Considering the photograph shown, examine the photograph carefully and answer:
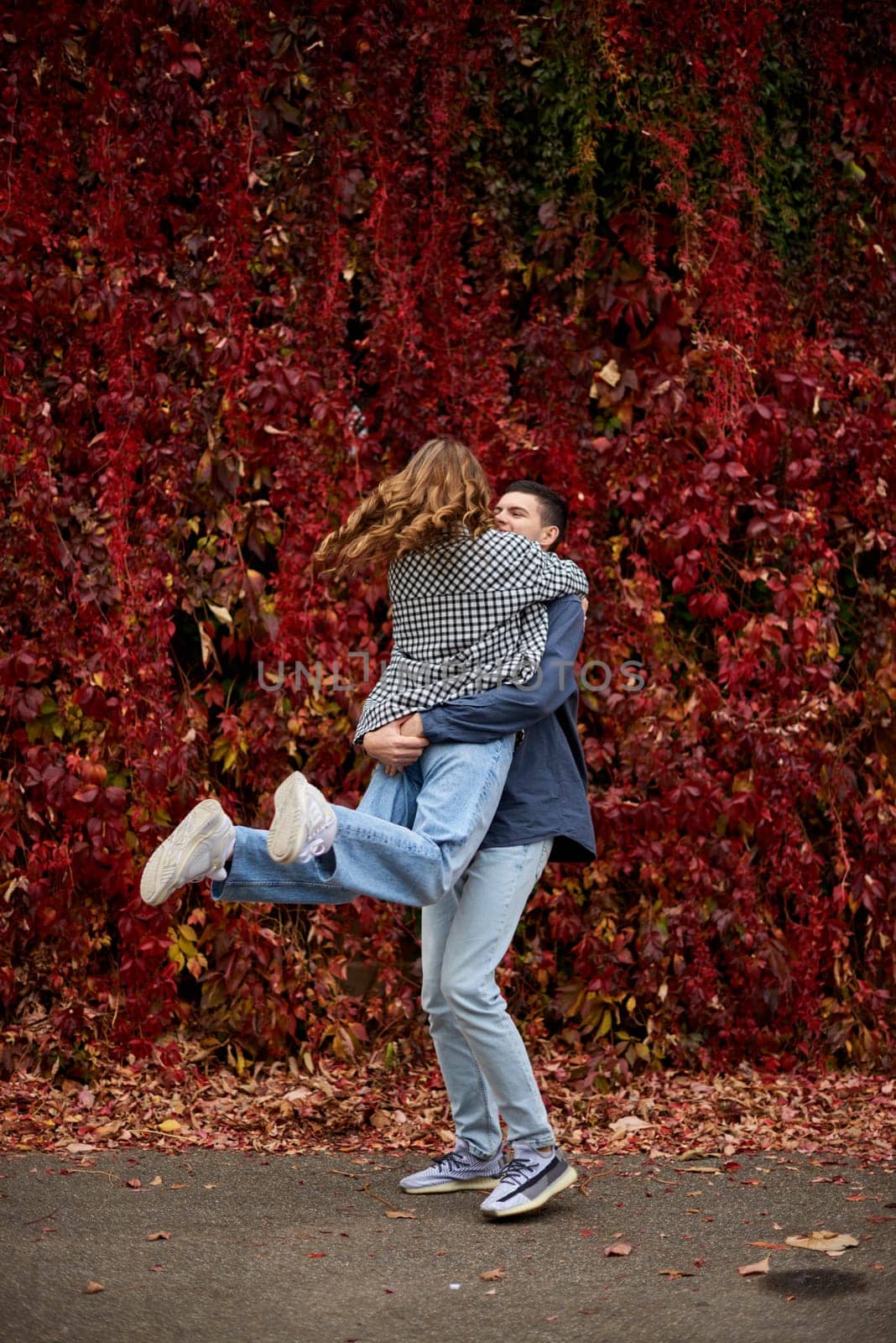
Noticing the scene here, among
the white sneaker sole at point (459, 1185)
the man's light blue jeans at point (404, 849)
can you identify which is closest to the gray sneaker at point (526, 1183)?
the white sneaker sole at point (459, 1185)

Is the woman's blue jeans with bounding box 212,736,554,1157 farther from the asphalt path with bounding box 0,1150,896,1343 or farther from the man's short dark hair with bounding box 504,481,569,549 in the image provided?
the man's short dark hair with bounding box 504,481,569,549

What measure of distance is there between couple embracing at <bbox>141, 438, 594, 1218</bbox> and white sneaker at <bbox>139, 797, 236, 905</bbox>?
37 cm

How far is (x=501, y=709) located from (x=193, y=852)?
90cm

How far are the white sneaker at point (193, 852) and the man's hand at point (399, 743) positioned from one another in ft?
1.89

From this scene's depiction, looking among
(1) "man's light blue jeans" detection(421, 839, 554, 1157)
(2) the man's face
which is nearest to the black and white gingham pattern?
(2) the man's face

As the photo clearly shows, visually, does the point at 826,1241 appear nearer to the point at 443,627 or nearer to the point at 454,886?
the point at 454,886

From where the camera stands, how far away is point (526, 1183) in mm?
3670

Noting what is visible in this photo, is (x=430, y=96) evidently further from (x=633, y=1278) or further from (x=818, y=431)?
(x=633, y=1278)

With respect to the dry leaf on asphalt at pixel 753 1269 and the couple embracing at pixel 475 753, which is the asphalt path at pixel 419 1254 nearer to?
the dry leaf on asphalt at pixel 753 1269

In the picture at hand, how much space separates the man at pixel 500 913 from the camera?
11.9 feet

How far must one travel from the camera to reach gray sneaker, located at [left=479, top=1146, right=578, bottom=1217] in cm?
364

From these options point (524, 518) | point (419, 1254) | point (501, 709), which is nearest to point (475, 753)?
point (501, 709)

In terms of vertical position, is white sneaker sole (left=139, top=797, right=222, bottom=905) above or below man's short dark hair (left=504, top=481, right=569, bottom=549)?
below

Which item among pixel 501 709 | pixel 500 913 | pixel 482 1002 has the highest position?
pixel 501 709
